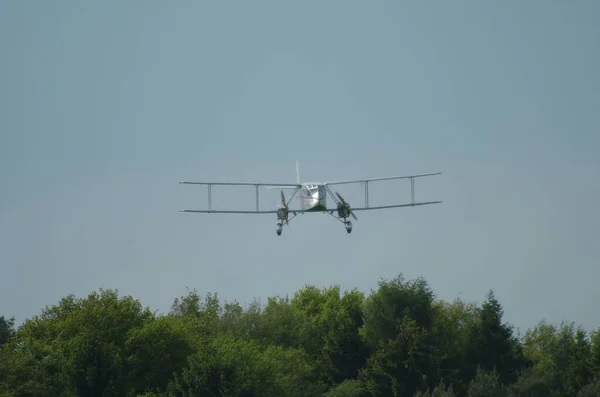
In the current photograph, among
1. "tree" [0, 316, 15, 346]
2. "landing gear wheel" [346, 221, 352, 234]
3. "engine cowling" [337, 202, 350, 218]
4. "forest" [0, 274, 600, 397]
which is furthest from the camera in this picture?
"tree" [0, 316, 15, 346]

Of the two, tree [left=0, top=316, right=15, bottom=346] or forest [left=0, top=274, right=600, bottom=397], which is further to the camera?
tree [left=0, top=316, right=15, bottom=346]

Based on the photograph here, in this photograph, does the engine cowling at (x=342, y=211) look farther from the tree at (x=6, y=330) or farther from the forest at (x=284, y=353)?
the tree at (x=6, y=330)

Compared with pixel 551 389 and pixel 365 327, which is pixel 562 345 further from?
pixel 365 327

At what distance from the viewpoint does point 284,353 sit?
115500mm

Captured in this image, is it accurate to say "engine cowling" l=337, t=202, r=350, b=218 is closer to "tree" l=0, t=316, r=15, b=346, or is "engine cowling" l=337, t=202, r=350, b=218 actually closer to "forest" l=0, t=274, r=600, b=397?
"forest" l=0, t=274, r=600, b=397

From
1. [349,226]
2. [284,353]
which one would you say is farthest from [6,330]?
[349,226]

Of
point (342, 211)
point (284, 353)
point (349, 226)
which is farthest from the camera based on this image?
point (284, 353)

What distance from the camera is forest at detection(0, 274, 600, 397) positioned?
97375 mm

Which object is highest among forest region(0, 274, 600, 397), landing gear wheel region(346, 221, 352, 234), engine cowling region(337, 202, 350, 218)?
engine cowling region(337, 202, 350, 218)

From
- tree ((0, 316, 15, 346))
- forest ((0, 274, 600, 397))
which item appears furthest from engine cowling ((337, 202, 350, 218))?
tree ((0, 316, 15, 346))

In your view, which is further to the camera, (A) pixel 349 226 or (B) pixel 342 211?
(B) pixel 342 211

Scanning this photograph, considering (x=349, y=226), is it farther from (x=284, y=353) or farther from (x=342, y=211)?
(x=284, y=353)

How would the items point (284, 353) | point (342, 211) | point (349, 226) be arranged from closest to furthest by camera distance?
point (349, 226) < point (342, 211) < point (284, 353)

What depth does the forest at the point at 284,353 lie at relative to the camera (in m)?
97.4
